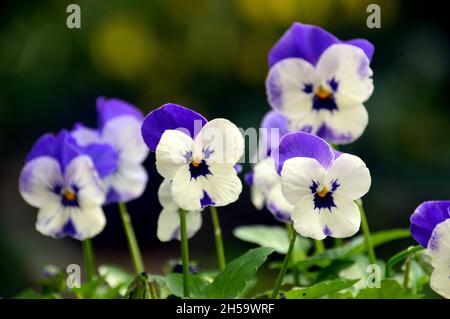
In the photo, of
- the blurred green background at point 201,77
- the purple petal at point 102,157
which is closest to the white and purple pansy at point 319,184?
the purple petal at point 102,157

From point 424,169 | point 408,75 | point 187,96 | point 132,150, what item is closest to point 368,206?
point 424,169

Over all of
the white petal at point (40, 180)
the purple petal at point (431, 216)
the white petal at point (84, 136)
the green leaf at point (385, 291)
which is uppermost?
the white petal at point (84, 136)

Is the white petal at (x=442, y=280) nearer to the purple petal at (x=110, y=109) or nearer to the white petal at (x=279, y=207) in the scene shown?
the white petal at (x=279, y=207)

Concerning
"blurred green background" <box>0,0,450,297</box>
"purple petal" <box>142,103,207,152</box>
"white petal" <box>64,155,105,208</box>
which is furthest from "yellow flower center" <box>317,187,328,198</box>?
"blurred green background" <box>0,0,450,297</box>
